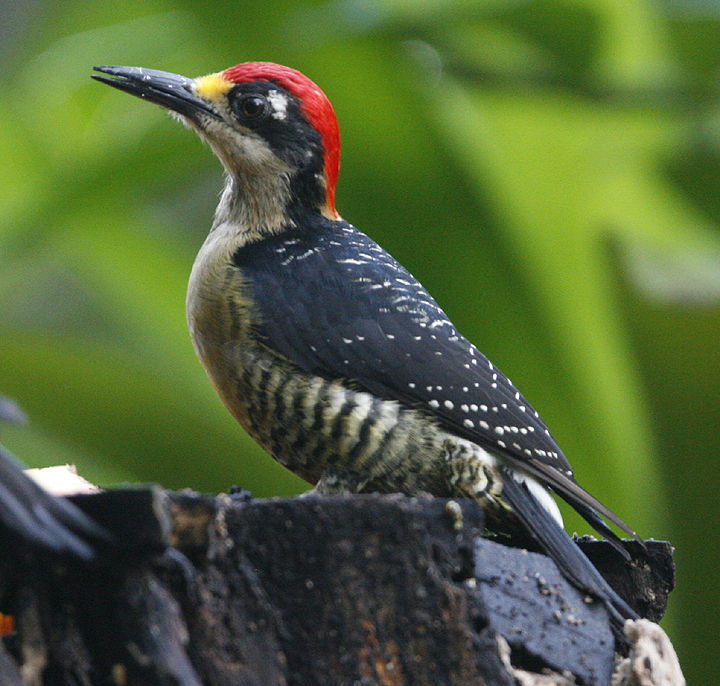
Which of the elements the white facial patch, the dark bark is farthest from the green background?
the dark bark

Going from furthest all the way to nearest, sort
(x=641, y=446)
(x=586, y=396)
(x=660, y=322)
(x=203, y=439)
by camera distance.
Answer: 1. (x=203, y=439)
2. (x=586, y=396)
3. (x=641, y=446)
4. (x=660, y=322)

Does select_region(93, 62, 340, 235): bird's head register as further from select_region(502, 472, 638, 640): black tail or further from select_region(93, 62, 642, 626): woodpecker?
select_region(502, 472, 638, 640): black tail

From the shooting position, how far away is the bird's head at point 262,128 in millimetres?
2406

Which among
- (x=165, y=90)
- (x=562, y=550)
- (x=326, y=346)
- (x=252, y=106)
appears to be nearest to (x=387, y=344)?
(x=326, y=346)

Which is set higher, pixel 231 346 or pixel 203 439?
pixel 231 346

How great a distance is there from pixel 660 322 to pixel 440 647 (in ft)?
6.91

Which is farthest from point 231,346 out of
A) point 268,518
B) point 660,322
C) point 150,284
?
point 150,284

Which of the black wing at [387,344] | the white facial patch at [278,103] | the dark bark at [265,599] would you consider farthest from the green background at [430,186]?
the dark bark at [265,599]

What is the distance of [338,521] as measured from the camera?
1.29 meters

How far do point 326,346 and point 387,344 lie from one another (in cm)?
13

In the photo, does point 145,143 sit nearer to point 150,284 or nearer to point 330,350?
point 150,284

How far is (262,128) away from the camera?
8.04 ft

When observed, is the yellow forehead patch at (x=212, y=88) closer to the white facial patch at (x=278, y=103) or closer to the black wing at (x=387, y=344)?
the white facial patch at (x=278, y=103)

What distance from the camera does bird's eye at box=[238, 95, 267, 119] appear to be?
7.93 ft
